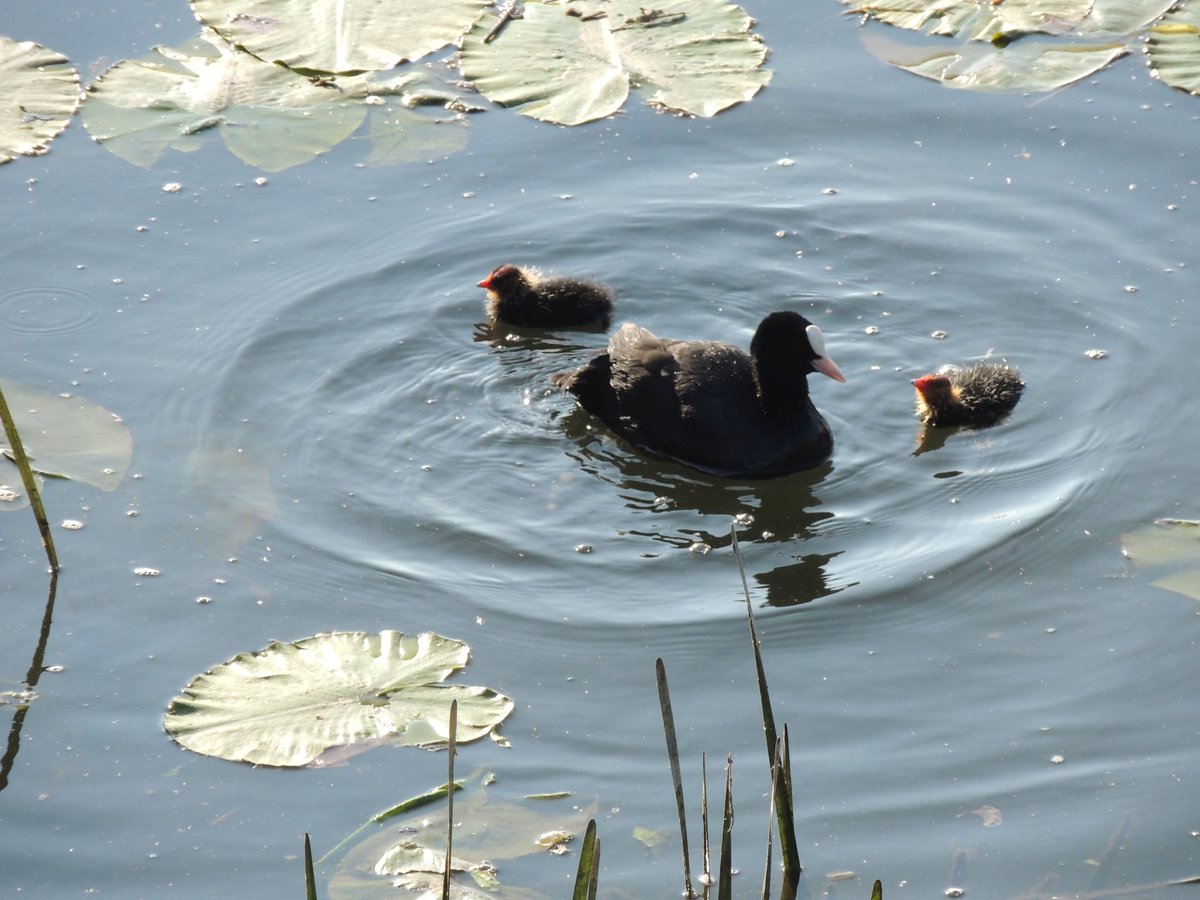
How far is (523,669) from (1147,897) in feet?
6.43

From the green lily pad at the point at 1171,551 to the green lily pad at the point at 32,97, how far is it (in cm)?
572

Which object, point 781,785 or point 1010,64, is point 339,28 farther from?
point 781,785

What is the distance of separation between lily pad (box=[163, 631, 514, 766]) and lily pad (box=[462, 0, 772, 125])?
4.17 m

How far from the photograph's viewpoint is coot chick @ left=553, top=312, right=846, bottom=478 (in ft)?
20.5

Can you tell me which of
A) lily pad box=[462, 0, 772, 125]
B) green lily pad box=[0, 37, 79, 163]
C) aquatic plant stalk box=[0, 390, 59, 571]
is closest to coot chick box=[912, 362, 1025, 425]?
lily pad box=[462, 0, 772, 125]

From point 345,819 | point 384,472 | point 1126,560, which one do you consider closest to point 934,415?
point 1126,560

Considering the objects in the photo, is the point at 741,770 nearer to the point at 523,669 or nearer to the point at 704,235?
the point at 523,669

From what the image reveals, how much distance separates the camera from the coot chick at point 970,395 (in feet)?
20.6

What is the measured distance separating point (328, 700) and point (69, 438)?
2160 millimetres

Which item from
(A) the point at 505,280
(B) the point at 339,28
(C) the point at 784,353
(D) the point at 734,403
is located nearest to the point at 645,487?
(D) the point at 734,403

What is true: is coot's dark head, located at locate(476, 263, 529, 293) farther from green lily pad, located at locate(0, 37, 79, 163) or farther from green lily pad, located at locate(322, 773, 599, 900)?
green lily pad, located at locate(322, 773, 599, 900)

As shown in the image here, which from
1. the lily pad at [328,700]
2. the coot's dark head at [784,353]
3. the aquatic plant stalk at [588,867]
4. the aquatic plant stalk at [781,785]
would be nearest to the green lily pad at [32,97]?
the coot's dark head at [784,353]

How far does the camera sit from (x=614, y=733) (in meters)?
4.66

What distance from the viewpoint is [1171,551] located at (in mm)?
5328
